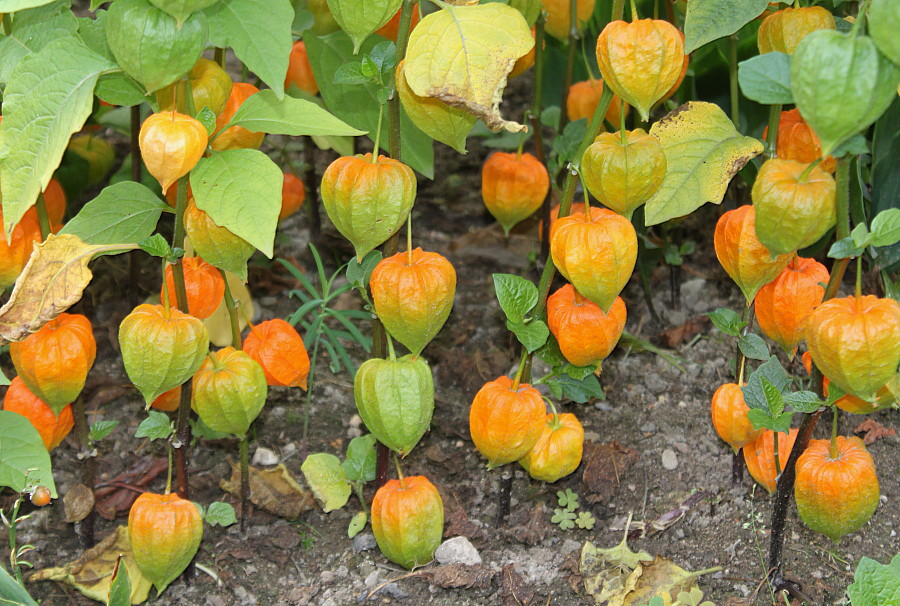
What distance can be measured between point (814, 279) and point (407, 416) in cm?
59

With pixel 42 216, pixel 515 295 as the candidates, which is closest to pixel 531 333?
pixel 515 295

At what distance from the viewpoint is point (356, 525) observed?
1578 mm

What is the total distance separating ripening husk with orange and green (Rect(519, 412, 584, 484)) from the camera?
1.44 metres

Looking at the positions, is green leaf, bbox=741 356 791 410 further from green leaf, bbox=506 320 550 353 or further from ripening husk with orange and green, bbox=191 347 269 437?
ripening husk with orange and green, bbox=191 347 269 437

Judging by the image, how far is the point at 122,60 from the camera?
1066 mm

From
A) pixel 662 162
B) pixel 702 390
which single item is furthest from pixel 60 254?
pixel 702 390

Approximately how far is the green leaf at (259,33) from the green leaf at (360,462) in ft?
2.24

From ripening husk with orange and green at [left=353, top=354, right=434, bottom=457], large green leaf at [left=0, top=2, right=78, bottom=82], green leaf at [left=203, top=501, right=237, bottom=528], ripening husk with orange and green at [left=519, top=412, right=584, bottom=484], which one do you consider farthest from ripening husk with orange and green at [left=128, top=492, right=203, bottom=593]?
large green leaf at [left=0, top=2, right=78, bottom=82]

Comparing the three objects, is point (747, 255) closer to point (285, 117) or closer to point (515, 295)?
point (515, 295)

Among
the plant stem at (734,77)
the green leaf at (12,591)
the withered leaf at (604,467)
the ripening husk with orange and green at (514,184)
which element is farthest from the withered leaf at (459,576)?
the plant stem at (734,77)

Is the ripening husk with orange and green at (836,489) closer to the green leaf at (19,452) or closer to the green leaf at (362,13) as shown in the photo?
the green leaf at (362,13)

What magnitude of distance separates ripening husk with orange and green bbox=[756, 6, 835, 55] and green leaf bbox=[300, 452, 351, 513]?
959mm

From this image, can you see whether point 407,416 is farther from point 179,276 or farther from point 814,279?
point 814,279

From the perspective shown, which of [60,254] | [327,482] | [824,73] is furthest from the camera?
[327,482]
